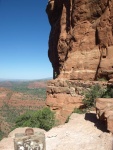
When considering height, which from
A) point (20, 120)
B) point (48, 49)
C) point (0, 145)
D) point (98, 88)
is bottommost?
point (20, 120)

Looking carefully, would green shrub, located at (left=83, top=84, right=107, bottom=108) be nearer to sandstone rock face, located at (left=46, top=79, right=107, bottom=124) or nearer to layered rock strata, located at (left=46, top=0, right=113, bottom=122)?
sandstone rock face, located at (left=46, top=79, right=107, bottom=124)

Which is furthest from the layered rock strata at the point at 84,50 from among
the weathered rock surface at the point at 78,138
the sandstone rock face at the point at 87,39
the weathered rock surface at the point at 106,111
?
the weathered rock surface at the point at 78,138

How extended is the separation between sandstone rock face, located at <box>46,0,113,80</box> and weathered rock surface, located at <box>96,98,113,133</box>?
9590 millimetres

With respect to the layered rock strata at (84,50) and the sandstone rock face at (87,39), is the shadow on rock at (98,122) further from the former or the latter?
the sandstone rock face at (87,39)

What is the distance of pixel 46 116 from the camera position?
21781 mm

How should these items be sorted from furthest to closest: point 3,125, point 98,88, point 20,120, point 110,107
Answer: point 3,125 < point 20,120 < point 98,88 < point 110,107

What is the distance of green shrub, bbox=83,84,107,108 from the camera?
22812 mm

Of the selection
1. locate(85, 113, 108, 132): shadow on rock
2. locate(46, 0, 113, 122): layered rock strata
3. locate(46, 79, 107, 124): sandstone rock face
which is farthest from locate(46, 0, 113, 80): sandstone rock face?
locate(85, 113, 108, 132): shadow on rock

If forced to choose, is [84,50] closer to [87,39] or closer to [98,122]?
[87,39]

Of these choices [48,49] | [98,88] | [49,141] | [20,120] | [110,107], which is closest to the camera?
[49,141]

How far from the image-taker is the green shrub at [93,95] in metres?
22.8

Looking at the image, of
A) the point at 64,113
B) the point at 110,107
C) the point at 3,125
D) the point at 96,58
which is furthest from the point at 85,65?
the point at 3,125

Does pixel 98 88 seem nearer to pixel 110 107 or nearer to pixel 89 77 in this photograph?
pixel 89 77

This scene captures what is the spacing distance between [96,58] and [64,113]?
7.51 meters
